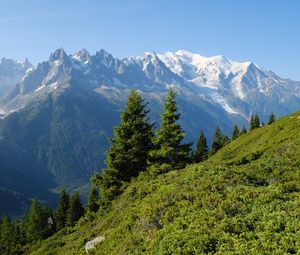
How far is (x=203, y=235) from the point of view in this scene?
44.2 feet

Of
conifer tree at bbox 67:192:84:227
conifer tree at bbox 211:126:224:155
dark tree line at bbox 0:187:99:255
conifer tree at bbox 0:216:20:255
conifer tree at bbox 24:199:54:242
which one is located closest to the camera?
conifer tree at bbox 0:216:20:255

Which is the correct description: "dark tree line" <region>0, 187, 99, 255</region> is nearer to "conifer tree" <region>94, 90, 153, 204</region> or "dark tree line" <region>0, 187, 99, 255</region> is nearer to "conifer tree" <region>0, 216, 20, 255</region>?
"conifer tree" <region>0, 216, 20, 255</region>

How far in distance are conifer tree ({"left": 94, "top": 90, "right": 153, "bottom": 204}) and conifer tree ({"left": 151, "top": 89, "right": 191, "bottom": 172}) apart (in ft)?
6.34

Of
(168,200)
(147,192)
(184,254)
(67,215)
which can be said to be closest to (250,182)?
(168,200)

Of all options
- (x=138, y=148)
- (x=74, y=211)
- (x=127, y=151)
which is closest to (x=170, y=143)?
(x=138, y=148)

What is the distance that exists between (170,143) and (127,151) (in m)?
5.49

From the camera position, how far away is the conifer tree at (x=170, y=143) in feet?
156

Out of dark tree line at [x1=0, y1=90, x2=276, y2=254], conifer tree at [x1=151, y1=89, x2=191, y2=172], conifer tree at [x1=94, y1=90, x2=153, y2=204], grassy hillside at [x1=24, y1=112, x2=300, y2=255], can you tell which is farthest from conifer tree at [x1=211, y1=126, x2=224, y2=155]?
grassy hillside at [x1=24, y1=112, x2=300, y2=255]

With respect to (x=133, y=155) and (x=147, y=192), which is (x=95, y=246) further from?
(x=133, y=155)

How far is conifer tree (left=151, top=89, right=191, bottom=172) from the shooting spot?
47562mm

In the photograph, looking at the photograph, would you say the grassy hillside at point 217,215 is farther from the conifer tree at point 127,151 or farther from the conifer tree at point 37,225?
the conifer tree at point 37,225

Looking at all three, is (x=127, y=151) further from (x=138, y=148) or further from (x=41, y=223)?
(x=41, y=223)

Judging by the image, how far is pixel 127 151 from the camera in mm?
49438

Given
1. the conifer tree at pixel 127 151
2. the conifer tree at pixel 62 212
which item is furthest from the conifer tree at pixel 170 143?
the conifer tree at pixel 62 212
